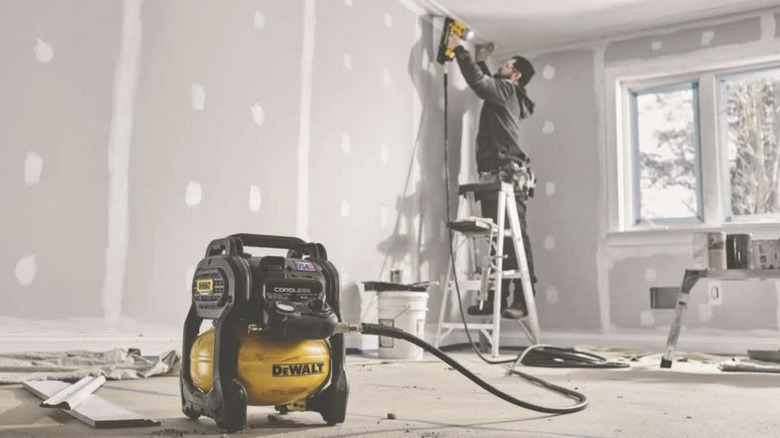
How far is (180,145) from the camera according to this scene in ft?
9.42

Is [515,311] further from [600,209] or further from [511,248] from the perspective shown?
[600,209]

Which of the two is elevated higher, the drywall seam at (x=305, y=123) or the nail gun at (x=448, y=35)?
the nail gun at (x=448, y=35)

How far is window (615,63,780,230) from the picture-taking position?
14.9 feet

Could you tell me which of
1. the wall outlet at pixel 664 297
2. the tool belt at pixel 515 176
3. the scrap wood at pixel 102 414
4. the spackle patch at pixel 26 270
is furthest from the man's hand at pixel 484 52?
the scrap wood at pixel 102 414

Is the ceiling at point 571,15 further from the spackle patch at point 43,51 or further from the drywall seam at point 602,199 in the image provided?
the spackle patch at point 43,51

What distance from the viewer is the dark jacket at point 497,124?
4.52m

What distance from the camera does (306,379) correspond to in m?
1.29

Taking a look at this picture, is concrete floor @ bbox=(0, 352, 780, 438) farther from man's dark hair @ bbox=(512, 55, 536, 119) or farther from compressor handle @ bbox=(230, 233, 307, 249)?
man's dark hair @ bbox=(512, 55, 536, 119)

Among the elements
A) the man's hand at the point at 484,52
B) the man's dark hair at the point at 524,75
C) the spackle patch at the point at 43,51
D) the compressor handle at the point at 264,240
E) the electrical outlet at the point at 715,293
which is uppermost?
the man's hand at the point at 484,52

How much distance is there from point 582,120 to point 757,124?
113 cm

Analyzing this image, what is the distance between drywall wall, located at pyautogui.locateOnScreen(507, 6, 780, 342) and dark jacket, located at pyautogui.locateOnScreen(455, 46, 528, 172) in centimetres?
54

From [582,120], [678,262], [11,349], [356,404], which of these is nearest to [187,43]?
[11,349]

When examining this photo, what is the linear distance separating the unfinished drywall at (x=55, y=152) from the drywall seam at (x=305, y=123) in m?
1.02

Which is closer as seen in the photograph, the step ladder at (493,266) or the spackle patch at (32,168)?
the spackle patch at (32,168)
